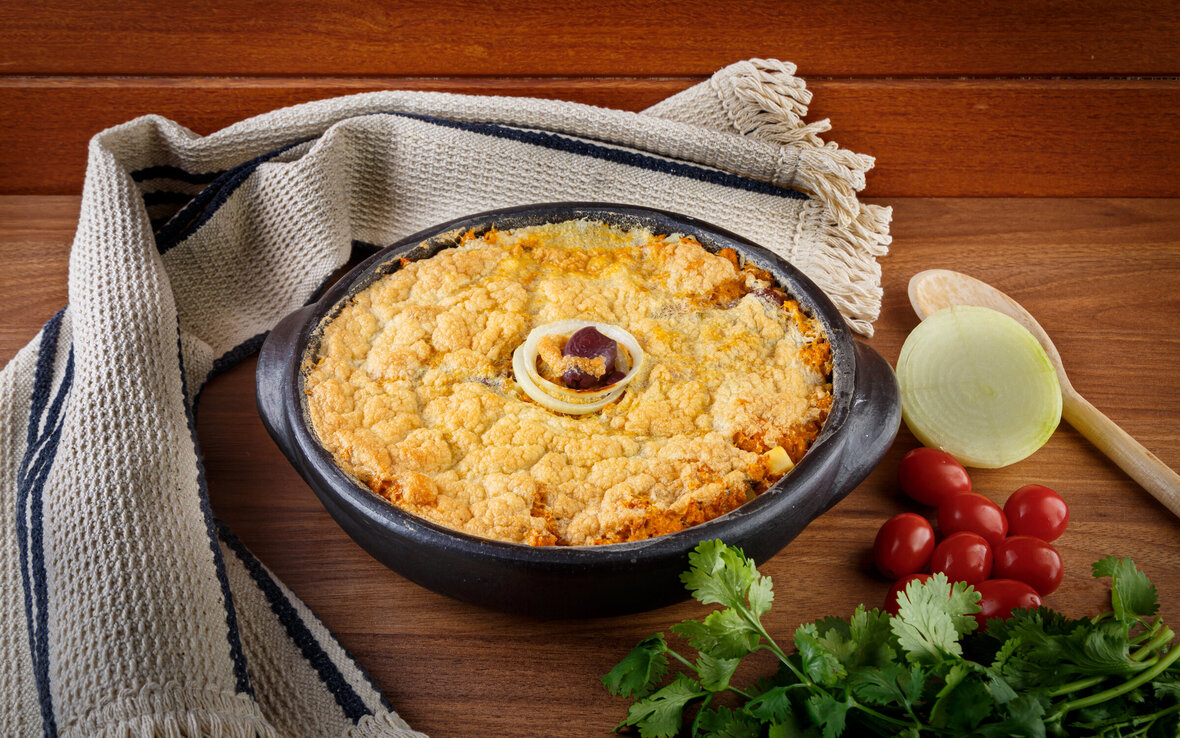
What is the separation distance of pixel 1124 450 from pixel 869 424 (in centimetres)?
66

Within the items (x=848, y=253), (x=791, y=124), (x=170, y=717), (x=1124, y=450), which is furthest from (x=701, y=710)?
(x=791, y=124)

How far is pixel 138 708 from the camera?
1308 mm

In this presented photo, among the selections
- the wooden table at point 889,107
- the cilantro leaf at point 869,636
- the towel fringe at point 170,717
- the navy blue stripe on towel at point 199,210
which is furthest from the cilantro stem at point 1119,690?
the navy blue stripe on towel at point 199,210

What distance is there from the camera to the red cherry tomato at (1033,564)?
62.7 inches

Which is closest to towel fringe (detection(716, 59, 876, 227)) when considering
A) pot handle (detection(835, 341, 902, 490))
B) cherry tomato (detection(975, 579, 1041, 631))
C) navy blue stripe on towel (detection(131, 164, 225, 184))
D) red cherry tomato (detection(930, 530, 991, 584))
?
pot handle (detection(835, 341, 902, 490))

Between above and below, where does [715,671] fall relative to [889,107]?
below

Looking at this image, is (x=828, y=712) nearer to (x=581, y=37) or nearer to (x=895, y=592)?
(x=895, y=592)

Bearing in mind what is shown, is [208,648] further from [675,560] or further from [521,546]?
[675,560]

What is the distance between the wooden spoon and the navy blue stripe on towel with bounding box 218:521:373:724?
1.56 metres

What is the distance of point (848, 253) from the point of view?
2.23 meters

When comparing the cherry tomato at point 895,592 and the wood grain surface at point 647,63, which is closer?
the cherry tomato at point 895,592

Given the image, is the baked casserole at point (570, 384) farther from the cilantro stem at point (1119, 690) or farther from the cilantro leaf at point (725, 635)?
the cilantro stem at point (1119, 690)

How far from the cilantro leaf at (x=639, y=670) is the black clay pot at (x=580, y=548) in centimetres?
6

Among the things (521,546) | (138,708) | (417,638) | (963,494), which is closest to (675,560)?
(521,546)
